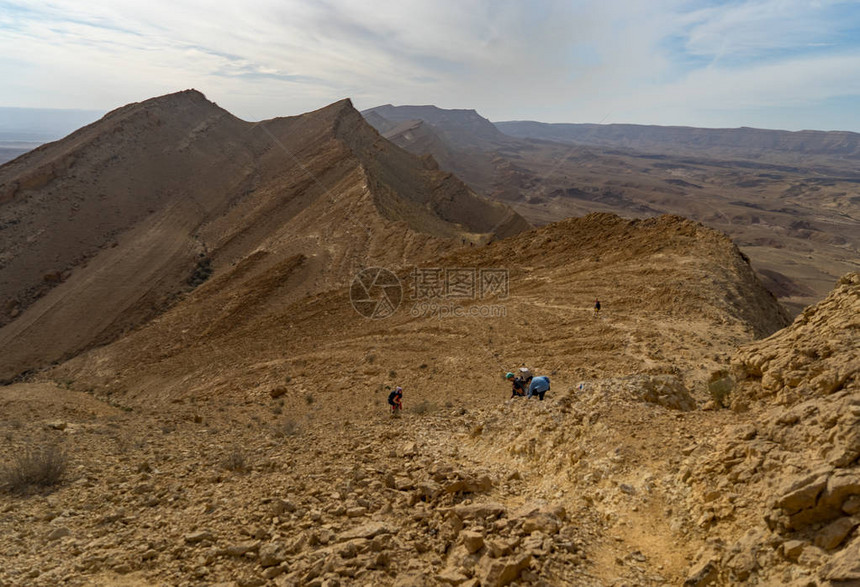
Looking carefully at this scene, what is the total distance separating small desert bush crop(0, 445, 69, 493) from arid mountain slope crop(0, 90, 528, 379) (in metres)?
13.6

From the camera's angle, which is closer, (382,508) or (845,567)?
(845,567)

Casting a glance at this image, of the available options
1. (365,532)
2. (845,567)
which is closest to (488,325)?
(365,532)

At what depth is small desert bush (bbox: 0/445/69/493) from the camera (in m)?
5.44

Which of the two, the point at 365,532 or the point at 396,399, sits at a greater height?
the point at 365,532

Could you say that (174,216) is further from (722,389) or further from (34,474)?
(722,389)

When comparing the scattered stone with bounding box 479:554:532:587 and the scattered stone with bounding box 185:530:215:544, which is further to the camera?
the scattered stone with bounding box 185:530:215:544

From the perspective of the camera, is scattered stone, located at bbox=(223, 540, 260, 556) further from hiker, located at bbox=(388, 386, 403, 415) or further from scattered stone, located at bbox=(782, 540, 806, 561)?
hiker, located at bbox=(388, 386, 403, 415)

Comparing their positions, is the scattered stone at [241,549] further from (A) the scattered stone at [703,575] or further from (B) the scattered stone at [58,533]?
(A) the scattered stone at [703,575]

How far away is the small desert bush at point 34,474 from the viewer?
544cm

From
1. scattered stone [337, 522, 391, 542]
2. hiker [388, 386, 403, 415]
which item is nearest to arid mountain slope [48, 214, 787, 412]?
hiker [388, 386, 403, 415]

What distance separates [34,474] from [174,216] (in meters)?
27.5

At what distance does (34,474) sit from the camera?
553 cm

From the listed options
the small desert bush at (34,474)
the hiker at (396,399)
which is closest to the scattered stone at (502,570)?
the small desert bush at (34,474)

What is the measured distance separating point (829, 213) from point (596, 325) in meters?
91.7
